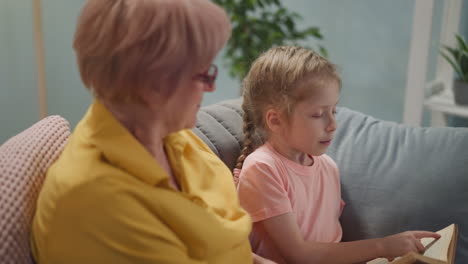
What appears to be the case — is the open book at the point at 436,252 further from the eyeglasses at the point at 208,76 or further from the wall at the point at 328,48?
the wall at the point at 328,48

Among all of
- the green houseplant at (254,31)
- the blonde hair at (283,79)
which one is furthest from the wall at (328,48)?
the blonde hair at (283,79)

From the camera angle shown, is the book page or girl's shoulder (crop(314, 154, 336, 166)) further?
girl's shoulder (crop(314, 154, 336, 166))

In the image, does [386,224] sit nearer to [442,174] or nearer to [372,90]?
[442,174]

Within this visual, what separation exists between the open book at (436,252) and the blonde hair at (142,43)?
51 cm

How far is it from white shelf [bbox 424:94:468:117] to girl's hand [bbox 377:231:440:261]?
4.60ft

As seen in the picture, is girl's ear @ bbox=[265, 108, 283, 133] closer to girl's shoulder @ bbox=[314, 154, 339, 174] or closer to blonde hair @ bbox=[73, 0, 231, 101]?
girl's shoulder @ bbox=[314, 154, 339, 174]

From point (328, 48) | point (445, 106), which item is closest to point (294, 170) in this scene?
point (445, 106)

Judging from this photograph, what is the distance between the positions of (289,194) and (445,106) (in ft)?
5.01

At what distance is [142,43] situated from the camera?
70 centimetres

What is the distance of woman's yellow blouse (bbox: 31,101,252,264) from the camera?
2.28 feet

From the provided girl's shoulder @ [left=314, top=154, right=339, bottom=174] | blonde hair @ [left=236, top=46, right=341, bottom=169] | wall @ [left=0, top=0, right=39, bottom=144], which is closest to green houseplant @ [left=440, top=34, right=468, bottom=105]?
girl's shoulder @ [left=314, top=154, right=339, bottom=174]

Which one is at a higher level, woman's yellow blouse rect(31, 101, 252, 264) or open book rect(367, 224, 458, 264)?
woman's yellow blouse rect(31, 101, 252, 264)

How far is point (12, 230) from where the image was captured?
30.1 inches

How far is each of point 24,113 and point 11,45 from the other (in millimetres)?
279
